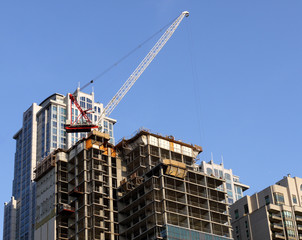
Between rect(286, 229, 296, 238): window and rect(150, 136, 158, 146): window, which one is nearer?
rect(286, 229, 296, 238): window

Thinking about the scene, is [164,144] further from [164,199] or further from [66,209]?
[66,209]

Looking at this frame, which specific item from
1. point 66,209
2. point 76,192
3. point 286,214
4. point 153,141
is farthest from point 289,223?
point 66,209

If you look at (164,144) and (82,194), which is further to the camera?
(164,144)

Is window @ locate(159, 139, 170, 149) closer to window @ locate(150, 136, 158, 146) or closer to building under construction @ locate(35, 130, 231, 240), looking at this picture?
building under construction @ locate(35, 130, 231, 240)

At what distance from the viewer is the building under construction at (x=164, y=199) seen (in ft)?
570

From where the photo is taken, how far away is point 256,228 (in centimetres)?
19775

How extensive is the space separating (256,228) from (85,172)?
176 feet

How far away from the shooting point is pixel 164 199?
174500 mm

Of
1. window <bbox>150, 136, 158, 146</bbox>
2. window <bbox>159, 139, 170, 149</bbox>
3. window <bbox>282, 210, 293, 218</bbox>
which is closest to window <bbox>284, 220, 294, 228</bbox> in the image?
window <bbox>282, 210, 293, 218</bbox>

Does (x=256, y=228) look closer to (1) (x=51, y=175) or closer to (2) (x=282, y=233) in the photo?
(2) (x=282, y=233)

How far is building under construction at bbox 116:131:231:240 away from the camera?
174m

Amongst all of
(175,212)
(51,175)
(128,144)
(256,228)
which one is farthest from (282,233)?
(51,175)

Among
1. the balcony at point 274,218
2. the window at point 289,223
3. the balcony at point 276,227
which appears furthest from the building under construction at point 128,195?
the window at point 289,223

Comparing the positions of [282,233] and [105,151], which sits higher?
[105,151]
